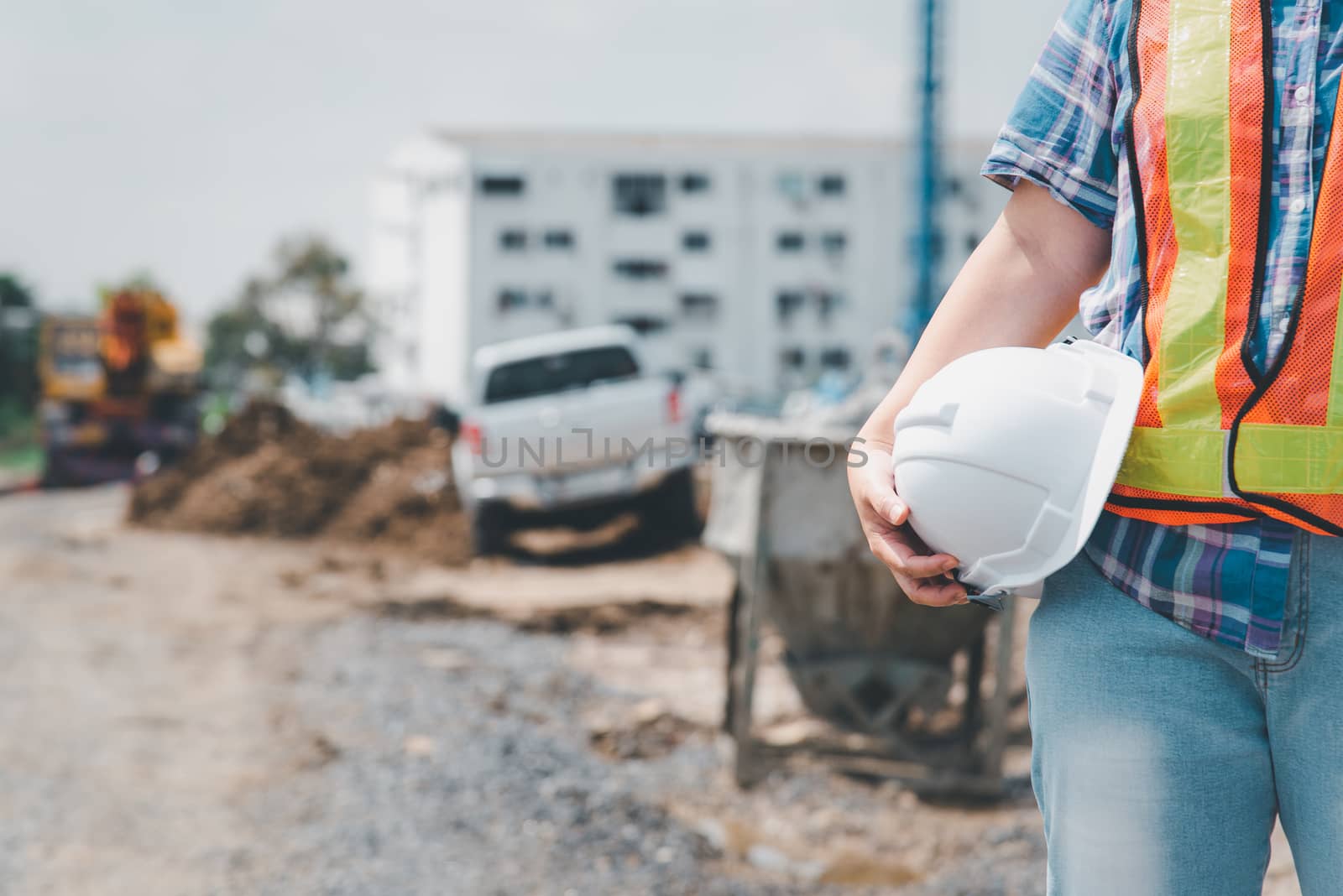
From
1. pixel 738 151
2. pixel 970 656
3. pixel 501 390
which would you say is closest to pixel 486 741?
pixel 970 656

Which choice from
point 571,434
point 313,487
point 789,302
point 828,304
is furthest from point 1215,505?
point 828,304

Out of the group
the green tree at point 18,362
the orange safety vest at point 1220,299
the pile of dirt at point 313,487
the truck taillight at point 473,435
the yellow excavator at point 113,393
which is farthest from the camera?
the green tree at point 18,362

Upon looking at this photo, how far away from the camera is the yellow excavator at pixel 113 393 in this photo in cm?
2048

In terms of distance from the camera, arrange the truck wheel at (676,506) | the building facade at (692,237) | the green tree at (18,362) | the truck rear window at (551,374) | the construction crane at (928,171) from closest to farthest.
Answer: the truck rear window at (551,374)
the truck wheel at (676,506)
the construction crane at (928,171)
the green tree at (18,362)
the building facade at (692,237)

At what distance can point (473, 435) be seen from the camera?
1144 centimetres

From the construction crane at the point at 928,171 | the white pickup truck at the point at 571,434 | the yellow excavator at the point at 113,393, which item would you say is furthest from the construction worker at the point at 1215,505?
the construction crane at the point at 928,171

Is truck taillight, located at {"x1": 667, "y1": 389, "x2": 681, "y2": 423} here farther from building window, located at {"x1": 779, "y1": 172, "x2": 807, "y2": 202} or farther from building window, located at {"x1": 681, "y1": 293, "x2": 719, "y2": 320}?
building window, located at {"x1": 779, "y1": 172, "x2": 807, "y2": 202}

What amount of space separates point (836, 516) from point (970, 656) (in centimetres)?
88

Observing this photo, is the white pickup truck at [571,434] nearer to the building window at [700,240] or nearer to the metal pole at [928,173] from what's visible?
the metal pole at [928,173]

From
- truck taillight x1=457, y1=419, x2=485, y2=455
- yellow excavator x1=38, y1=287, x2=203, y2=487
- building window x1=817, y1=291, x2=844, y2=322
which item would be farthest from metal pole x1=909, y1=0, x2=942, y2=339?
truck taillight x1=457, y1=419, x2=485, y2=455

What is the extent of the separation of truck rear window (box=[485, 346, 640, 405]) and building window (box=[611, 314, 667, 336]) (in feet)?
138

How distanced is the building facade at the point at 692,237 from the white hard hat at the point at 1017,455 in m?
51.7

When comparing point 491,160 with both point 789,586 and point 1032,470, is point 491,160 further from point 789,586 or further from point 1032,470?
point 1032,470

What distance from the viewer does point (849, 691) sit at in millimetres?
5406
